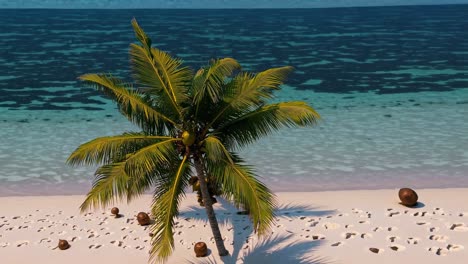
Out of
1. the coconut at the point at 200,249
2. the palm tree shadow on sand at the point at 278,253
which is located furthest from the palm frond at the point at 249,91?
the palm tree shadow on sand at the point at 278,253

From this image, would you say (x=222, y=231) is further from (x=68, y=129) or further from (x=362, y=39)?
(x=362, y=39)

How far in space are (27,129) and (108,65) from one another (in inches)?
1333

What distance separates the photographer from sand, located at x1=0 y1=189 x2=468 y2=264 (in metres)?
17.2

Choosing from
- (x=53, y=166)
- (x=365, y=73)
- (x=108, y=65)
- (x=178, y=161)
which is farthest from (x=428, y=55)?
(x=178, y=161)

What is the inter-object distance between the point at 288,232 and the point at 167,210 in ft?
20.8

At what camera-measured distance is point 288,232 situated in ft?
61.5

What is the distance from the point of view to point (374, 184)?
2511 centimetres

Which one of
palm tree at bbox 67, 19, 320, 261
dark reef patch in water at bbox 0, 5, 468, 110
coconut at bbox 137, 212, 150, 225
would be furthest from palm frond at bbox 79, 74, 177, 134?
dark reef patch in water at bbox 0, 5, 468, 110

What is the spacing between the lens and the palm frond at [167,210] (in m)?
13.3

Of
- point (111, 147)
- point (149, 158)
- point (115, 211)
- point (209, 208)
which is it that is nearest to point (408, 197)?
point (209, 208)

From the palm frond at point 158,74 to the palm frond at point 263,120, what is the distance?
1.38m

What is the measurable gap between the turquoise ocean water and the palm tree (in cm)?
1073

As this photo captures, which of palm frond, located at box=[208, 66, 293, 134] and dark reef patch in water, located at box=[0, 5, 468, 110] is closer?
palm frond, located at box=[208, 66, 293, 134]

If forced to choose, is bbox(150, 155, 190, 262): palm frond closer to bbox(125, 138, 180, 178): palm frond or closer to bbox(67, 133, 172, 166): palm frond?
bbox(125, 138, 180, 178): palm frond
